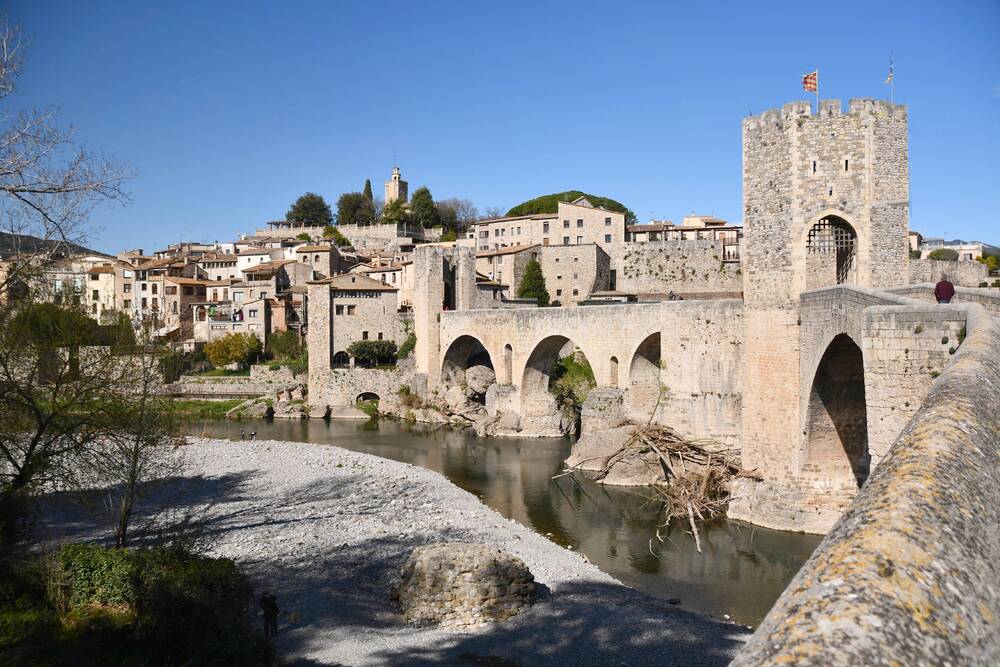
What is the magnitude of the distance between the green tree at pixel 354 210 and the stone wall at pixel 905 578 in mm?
82495

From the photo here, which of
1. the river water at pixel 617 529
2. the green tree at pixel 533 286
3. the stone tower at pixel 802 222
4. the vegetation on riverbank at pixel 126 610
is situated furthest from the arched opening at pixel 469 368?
the vegetation on riverbank at pixel 126 610

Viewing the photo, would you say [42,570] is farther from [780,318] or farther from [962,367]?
[780,318]

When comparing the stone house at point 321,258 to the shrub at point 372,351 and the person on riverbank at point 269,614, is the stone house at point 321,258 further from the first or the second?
the person on riverbank at point 269,614

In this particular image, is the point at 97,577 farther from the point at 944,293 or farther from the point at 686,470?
the point at 686,470

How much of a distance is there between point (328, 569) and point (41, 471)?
516 centimetres

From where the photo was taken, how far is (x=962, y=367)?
4754 millimetres

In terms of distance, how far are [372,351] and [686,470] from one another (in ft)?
82.5

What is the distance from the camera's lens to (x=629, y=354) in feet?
86.0

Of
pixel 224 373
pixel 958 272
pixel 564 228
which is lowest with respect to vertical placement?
pixel 224 373

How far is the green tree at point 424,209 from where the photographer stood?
80188mm

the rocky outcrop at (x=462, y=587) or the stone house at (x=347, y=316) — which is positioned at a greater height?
the stone house at (x=347, y=316)

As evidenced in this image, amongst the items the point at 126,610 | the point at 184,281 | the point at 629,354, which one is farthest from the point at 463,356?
the point at 126,610

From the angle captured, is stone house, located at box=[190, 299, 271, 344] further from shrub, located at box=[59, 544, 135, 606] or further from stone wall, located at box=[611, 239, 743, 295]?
shrub, located at box=[59, 544, 135, 606]

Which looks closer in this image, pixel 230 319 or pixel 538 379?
pixel 538 379
